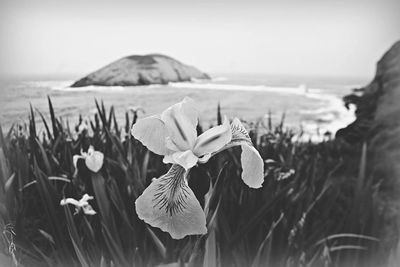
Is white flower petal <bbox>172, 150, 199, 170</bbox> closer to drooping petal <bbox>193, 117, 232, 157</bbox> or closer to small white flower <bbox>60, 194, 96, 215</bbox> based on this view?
drooping petal <bbox>193, 117, 232, 157</bbox>

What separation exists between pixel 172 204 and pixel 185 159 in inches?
2.1

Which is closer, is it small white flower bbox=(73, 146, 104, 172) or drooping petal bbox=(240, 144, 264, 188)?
drooping petal bbox=(240, 144, 264, 188)

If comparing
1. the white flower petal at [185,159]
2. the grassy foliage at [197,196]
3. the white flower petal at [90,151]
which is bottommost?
the grassy foliage at [197,196]

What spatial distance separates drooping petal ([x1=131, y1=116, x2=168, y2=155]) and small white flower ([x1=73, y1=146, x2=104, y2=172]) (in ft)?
0.57

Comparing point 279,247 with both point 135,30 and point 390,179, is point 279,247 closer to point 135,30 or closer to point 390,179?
point 390,179

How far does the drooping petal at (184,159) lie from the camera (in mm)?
548

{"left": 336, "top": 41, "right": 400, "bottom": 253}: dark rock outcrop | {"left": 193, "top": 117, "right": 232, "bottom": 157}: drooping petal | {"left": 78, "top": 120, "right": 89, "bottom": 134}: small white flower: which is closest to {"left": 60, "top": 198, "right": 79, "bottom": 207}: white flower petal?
{"left": 78, "top": 120, "right": 89, "bottom": 134}: small white flower

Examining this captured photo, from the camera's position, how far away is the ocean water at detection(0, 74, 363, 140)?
2.52 feet

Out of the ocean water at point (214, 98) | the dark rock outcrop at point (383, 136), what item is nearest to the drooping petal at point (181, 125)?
the ocean water at point (214, 98)

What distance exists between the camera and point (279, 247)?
0.76 meters

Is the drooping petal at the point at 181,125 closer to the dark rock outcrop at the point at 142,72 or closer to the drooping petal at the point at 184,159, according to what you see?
the drooping petal at the point at 184,159

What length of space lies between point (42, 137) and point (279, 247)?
0.41m

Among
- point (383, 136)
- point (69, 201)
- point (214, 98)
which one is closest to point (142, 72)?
point (214, 98)

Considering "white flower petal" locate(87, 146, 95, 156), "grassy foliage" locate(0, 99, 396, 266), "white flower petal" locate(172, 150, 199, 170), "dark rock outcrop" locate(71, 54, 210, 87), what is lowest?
"grassy foliage" locate(0, 99, 396, 266)
